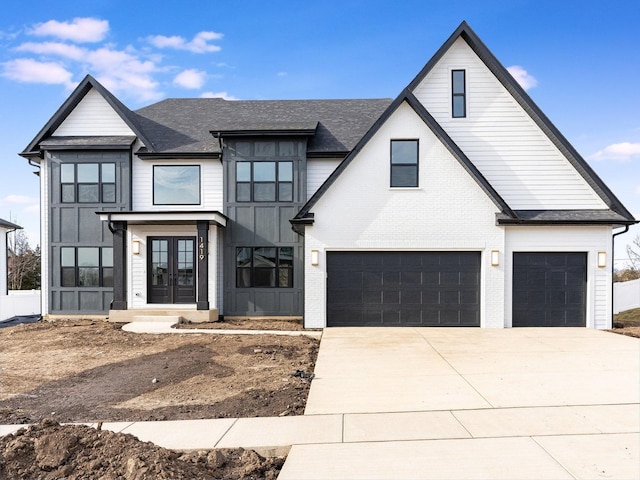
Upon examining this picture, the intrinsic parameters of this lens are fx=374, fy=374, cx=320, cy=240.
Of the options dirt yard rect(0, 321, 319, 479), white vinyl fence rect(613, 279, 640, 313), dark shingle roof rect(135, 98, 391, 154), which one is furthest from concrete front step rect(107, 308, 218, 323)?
white vinyl fence rect(613, 279, 640, 313)

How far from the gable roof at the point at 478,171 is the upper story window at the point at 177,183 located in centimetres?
443

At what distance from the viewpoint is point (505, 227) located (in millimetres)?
11047

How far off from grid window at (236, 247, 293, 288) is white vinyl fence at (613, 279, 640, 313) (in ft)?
49.5

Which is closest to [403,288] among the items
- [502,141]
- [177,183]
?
[502,141]

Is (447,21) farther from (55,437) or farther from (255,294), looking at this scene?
(55,437)

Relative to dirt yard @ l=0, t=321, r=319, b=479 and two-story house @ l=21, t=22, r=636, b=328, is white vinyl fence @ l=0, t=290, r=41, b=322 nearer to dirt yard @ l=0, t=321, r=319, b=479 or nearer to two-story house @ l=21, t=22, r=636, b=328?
two-story house @ l=21, t=22, r=636, b=328

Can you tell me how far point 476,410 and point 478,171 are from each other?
7902mm

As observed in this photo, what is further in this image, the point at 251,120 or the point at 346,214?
the point at 251,120

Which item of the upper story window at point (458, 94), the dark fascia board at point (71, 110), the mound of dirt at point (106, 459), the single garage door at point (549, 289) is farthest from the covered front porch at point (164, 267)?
the single garage door at point (549, 289)

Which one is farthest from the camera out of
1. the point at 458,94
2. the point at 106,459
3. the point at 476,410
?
the point at 458,94

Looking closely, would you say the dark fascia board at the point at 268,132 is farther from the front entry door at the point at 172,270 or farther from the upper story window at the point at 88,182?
the upper story window at the point at 88,182

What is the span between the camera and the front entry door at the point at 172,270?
507 inches

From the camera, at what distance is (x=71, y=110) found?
1334 centimetres

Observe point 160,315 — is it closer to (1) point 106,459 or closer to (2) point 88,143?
(2) point 88,143
